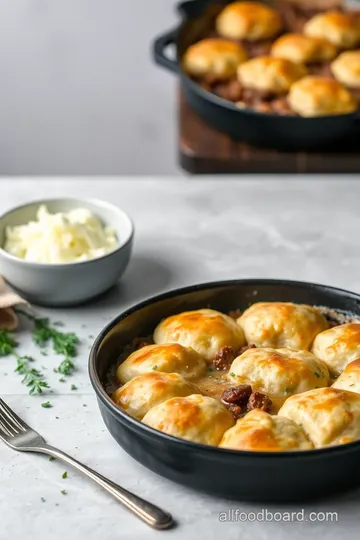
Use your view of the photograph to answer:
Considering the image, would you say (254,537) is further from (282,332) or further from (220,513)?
(282,332)

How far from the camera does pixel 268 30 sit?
147 inches

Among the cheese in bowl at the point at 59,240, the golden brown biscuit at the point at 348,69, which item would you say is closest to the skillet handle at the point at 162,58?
the golden brown biscuit at the point at 348,69

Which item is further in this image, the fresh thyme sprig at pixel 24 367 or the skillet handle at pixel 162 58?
the skillet handle at pixel 162 58

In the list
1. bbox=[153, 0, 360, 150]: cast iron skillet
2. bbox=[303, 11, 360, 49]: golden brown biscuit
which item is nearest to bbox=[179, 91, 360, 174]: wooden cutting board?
bbox=[153, 0, 360, 150]: cast iron skillet

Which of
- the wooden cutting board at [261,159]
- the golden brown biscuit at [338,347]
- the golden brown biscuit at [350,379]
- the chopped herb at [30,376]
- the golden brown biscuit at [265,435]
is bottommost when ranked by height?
the wooden cutting board at [261,159]

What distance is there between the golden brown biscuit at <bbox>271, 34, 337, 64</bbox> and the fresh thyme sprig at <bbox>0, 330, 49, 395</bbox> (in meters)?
1.93

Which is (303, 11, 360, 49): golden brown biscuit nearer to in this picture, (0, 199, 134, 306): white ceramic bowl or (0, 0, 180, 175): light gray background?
(0, 0, 180, 175): light gray background

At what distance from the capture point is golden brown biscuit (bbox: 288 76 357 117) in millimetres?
3150

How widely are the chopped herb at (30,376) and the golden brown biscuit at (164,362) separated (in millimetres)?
195

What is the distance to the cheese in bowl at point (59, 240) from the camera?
2.13 m

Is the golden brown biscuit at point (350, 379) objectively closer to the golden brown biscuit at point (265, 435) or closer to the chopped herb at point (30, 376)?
A: the golden brown biscuit at point (265, 435)

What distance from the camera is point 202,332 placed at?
178 centimetres

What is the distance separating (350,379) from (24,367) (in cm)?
68

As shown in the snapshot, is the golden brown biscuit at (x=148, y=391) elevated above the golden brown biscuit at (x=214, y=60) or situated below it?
above
